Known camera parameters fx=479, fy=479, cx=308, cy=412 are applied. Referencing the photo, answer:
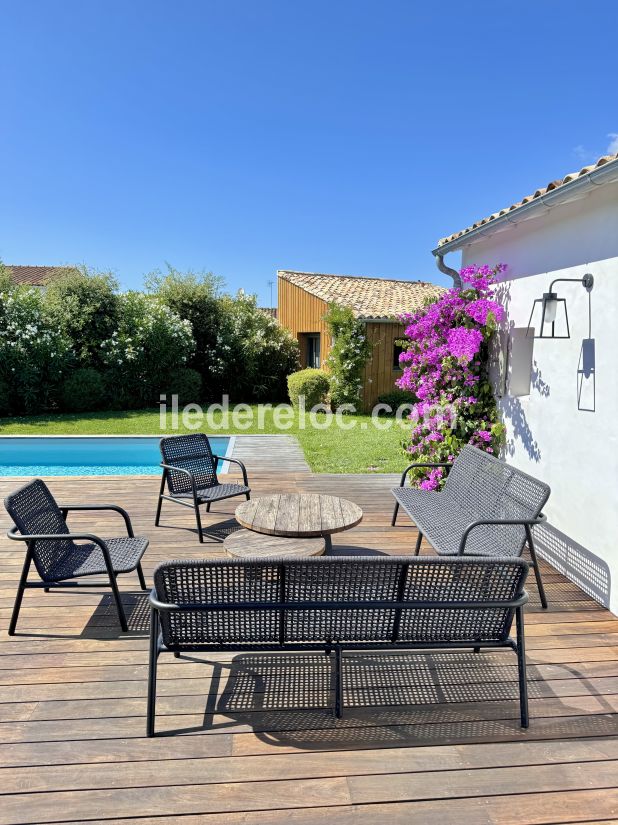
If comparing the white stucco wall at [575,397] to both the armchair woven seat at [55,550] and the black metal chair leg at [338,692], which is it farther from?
the armchair woven seat at [55,550]

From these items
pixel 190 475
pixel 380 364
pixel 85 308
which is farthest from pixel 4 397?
pixel 190 475

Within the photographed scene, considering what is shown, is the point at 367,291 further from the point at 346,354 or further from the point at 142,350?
the point at 142,350

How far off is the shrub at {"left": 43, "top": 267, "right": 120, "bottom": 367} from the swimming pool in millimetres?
4588

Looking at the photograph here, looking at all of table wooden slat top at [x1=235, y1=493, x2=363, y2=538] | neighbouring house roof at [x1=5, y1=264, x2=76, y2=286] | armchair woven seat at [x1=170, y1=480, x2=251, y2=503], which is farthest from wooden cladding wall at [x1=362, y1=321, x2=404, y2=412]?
neighbouring house roof at [x1=5, y1=264, x2=76, y2=286]

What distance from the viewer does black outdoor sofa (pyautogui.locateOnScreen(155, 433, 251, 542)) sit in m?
4.52

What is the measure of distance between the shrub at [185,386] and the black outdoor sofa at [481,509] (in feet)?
38.5

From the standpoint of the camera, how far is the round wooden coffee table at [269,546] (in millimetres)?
3207

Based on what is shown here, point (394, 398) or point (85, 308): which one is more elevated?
point (85, 308)

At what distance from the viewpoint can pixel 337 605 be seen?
2096 millimetres

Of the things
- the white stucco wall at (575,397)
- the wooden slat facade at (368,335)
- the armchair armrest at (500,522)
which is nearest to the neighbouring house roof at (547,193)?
the white stucco wall at (575,397)

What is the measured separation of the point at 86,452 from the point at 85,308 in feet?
19.5

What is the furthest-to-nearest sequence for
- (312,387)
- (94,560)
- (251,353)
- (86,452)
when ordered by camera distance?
(251,353), (312,387), (86,452), (94,560)

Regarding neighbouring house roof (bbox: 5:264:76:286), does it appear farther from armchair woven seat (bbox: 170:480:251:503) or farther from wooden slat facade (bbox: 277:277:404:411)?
armchair woven seat (bbox: 170:480:251:503)

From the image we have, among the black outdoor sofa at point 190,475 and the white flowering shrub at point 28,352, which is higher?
the white flowering shrub at point 28,352
